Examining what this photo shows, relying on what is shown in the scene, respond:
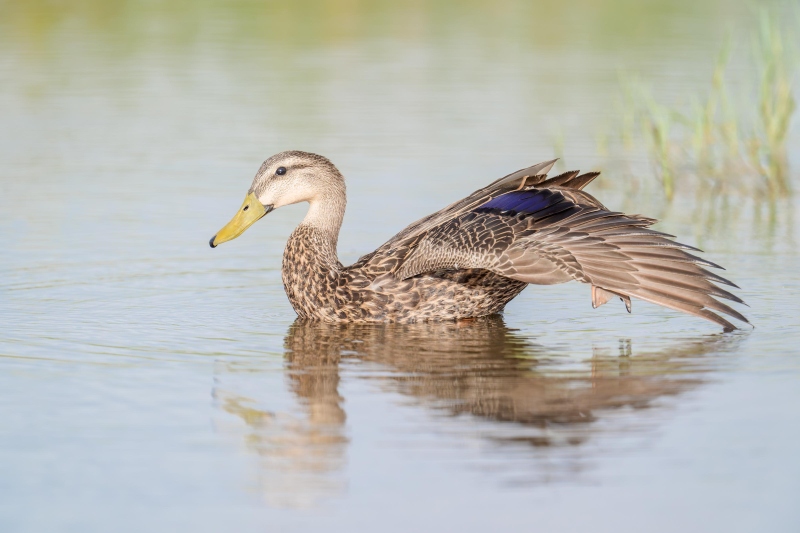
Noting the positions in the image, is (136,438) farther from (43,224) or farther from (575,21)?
(575,21)

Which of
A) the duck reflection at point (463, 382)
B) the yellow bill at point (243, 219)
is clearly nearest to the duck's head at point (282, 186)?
the yellow bill at point (243, 219)

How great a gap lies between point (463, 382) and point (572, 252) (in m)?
1.16

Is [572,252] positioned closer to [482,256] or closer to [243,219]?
[482,256]

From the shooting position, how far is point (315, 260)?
8.59 m

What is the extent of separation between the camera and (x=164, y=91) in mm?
17141

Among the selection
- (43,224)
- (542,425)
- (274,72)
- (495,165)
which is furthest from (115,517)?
(274,72)

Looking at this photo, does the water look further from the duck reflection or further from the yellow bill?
the yellow bill

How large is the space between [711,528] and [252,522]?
5.20 feet

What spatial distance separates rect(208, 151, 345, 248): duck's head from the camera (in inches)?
341

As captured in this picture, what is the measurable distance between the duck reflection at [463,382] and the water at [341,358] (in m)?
0.02

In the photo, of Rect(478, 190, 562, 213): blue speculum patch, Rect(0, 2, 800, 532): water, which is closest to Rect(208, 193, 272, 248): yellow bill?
Rect(0, 2, 800, 532): water

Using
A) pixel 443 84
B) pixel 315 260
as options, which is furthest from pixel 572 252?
pixel 443 84

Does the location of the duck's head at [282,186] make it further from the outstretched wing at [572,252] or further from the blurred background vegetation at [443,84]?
the blurred background vegetation at [443,84]

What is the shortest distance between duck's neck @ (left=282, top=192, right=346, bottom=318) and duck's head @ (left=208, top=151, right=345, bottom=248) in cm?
10
